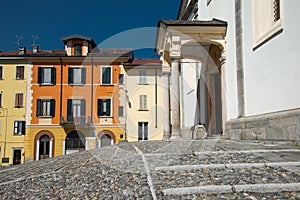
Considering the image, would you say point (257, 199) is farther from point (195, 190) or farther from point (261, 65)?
point (261, 65)

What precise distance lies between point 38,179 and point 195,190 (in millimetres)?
2476

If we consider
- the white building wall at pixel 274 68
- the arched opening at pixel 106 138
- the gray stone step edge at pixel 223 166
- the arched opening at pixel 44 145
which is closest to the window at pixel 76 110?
the arched opening at pixel 106 138

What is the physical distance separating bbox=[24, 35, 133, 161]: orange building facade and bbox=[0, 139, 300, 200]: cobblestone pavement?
25.9 metres

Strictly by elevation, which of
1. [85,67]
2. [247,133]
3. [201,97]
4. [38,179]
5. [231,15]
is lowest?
[38,179]

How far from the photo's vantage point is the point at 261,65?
8.46 metres

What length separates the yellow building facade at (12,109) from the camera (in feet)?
101

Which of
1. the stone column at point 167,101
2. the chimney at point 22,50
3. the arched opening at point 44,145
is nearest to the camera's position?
the stone column at point 167,101

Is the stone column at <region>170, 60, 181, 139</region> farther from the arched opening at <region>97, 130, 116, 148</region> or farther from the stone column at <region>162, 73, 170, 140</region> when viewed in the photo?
the arched opening at <region>97, 130, 116, 148</region>

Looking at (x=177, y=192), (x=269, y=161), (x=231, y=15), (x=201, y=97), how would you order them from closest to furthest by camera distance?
(x=177, y=192), (x=269, y=161), (x=231, y=15), (x=201, y=97)

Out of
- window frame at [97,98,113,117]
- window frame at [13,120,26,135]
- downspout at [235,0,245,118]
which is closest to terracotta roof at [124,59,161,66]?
window frame at [97,98,113,117]

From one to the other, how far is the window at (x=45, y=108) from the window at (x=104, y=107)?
14.5 feet

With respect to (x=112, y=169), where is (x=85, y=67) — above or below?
above

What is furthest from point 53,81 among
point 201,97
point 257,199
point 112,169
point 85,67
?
point 257,199

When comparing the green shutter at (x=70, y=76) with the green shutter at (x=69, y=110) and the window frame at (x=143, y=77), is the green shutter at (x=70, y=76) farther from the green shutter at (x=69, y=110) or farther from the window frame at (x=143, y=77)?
the window frame at (x=143, y=77)
